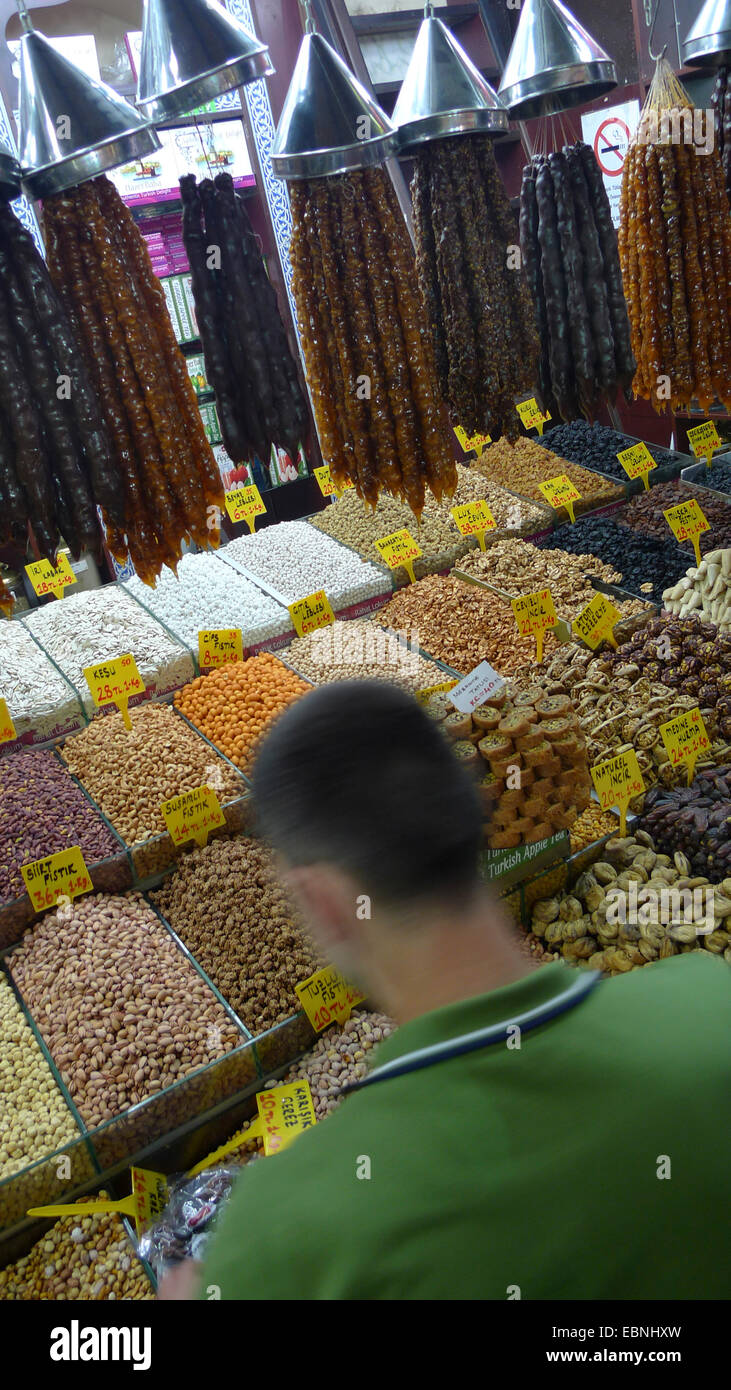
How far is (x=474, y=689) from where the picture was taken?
2.72 meters

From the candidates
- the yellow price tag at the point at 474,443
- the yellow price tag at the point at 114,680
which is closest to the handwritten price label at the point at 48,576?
the yellow price tag at the point at 114,680

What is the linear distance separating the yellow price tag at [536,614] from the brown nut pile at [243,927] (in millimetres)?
1272

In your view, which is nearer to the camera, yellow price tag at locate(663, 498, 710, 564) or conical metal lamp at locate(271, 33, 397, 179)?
conical metal lamp at locate(271, 33, 397, 179)

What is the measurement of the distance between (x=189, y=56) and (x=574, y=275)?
1.38 meters

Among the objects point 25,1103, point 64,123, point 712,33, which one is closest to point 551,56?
point 712,33

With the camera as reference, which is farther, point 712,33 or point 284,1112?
point 712,33

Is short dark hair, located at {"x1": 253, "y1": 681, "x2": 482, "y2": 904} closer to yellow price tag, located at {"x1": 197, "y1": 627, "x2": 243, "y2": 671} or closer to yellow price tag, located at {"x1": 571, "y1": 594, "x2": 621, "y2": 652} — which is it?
yellow price tag, located at {"x1": 197, "y1": 627, "x2": 243, "y2": 671}

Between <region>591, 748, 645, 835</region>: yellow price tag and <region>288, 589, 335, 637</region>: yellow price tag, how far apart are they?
47.9 inches

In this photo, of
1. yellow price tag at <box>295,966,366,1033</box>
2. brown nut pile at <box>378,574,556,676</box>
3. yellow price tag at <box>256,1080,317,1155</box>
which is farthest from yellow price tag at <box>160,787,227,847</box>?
brown nut pile at <box>378,574,556,676</box>

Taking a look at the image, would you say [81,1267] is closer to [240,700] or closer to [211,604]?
[240,700]

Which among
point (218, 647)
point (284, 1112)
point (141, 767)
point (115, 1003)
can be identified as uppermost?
point (218, 647)

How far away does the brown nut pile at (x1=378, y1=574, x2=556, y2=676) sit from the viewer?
3477 millimetres
